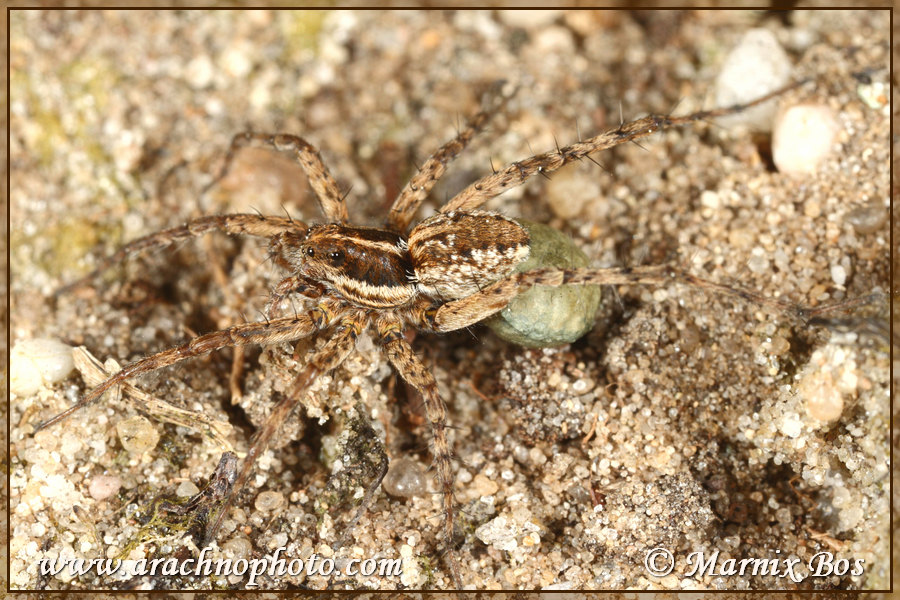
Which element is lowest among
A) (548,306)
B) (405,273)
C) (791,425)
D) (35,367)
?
(35,367)

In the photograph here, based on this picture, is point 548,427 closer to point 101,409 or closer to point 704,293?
point 704,293

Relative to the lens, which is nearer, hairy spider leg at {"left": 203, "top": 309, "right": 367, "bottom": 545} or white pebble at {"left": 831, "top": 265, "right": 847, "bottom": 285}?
hairy spider leg at {"left": 203, "top": 309, "right": 367, "bottom": 545}

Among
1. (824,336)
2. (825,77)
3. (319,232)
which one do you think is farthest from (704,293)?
(319,232)

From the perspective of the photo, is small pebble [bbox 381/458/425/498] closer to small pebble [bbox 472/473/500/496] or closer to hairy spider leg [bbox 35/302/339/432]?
small pebble [bbox 472/473/500/496]

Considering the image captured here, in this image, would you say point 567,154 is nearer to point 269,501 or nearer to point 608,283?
point 608,283

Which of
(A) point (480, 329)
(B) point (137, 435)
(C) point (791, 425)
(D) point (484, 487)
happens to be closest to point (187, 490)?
(B) point (137, 435)

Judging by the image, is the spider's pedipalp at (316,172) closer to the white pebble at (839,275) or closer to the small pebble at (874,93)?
the white pebble at (839,275)

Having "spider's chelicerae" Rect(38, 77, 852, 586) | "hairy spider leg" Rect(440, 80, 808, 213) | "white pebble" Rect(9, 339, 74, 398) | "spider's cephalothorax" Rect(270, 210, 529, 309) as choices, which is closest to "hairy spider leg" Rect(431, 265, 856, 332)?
"spider's chelicerae" Rect(38, 77, 852, 586)
